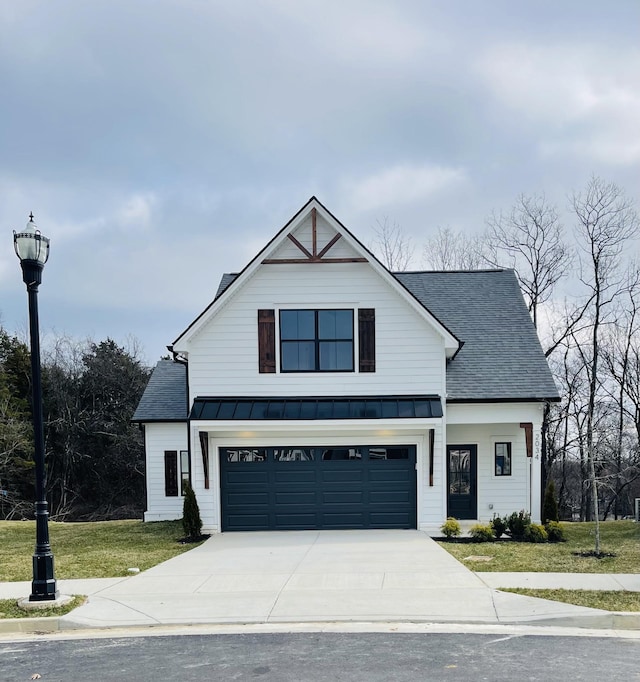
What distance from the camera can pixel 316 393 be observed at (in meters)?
17.6

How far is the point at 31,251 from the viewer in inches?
396

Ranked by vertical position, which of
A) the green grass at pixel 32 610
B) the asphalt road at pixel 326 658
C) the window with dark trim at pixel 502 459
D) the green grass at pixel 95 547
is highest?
the window with dark trim at pixel 502 459

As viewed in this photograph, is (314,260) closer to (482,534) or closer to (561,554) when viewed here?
(482,534)

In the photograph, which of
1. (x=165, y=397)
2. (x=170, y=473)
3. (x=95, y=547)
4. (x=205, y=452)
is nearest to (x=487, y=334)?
(x=205, y=452)

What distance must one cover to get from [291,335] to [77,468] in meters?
25.6

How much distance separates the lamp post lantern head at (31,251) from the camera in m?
10.0

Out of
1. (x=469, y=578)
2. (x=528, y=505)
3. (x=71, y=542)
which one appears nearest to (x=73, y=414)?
(x=71, y=542)

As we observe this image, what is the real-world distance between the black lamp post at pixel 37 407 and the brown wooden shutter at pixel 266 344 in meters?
7.83

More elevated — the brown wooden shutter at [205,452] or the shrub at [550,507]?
the brown wooden shutter at [205,452]

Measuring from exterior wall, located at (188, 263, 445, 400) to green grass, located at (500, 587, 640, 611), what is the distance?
8065 millimetres

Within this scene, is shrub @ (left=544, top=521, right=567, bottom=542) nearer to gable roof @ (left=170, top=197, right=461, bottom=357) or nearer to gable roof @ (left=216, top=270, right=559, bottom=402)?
gable roof @ (left=216, top=270, right=559, bottom=402)

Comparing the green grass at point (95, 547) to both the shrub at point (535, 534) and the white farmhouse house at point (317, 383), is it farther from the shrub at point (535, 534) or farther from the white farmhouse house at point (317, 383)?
the shrub at point (535, 534)

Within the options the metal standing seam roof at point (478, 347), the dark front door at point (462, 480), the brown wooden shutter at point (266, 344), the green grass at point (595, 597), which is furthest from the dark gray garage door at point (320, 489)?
the green grass at point (595, 597)

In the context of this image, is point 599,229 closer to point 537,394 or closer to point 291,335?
point 537,394
